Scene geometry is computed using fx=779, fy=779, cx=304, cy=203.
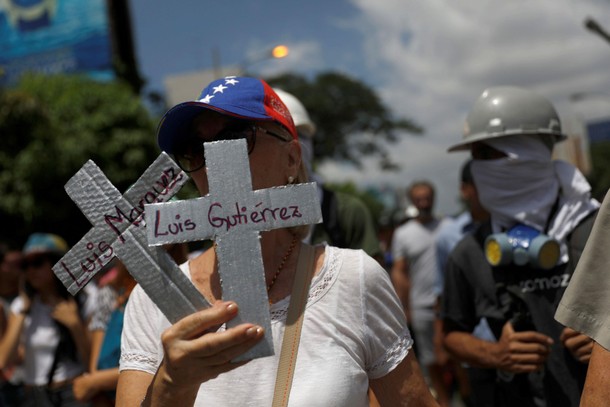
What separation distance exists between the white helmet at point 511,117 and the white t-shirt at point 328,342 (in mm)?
1411

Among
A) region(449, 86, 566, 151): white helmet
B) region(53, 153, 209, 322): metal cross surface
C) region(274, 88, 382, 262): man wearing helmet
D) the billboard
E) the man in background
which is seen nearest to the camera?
region(53, 153, 209, 322): metal cross surface

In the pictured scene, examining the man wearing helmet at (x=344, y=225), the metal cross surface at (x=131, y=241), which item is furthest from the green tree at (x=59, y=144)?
the metal cross surface at (x=131, y=241)

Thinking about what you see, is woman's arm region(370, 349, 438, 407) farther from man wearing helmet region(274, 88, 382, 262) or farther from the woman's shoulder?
man wearing helmet region(274, 88, 382, 262)

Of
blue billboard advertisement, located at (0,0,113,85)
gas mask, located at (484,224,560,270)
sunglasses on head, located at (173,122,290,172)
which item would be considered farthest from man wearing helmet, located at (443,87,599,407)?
blue billboard advertisement, located at (0,0,113,85)

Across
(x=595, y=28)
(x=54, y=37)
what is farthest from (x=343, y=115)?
(x=595, y=28)

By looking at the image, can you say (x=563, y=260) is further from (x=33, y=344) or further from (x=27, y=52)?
(x=27, y=52)

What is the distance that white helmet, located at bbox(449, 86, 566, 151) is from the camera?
10.3ft

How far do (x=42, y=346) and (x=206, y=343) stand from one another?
4186 mm

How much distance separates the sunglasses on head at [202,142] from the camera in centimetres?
186

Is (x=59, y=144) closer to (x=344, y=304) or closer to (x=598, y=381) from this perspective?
(x=344, y=304)

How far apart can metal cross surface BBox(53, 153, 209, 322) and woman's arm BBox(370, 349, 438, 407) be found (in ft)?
1.99

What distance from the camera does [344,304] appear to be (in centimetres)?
190

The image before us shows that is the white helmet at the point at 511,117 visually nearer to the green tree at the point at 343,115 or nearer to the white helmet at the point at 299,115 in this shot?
the white helmet at the point at 299,115

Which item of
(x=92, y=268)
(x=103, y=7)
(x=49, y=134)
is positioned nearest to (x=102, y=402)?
(x=92, y=268)
